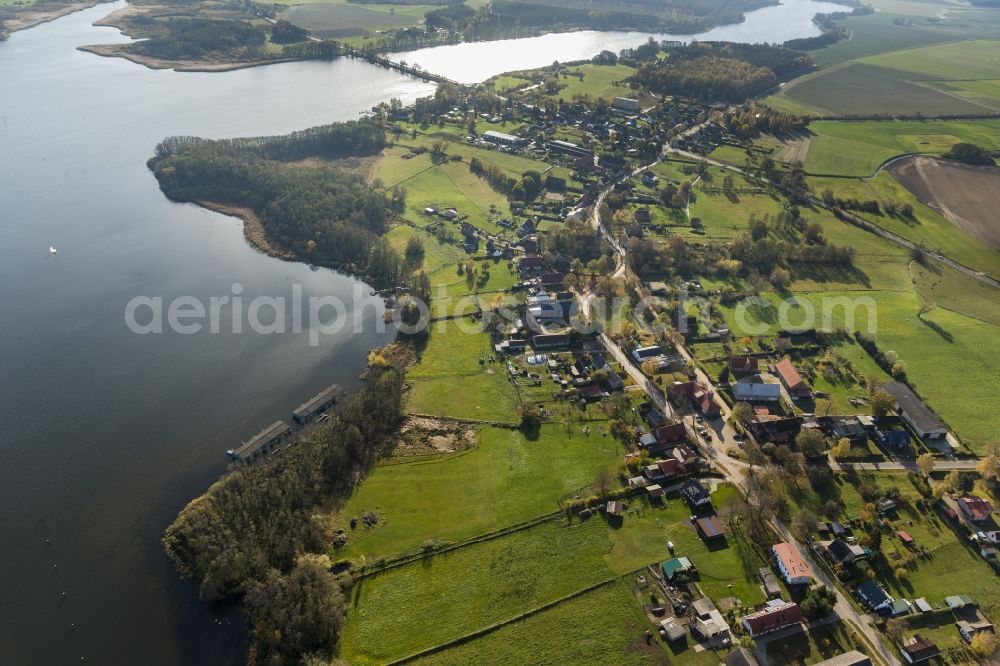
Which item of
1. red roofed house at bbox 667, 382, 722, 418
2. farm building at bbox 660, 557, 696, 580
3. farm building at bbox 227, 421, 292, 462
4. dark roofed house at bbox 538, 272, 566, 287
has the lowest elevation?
farm building at bbox 660, 557, 696, 580

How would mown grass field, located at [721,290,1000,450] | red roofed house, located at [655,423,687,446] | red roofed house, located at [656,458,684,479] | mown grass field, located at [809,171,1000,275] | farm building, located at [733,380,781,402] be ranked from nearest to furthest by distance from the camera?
red roofed house, located at [656,458,684,479], red roofed house, located at [655,423,687,446], mown grass field, located at [721,290,1000,450], farm building, located at [733,380,781,402], mown grass field, located at [809,171,1000,275]

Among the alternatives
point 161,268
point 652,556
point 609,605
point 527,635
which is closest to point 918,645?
point 652,556

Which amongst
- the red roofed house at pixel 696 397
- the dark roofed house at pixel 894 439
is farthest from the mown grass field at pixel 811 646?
the red roofed house at pixel 696 397

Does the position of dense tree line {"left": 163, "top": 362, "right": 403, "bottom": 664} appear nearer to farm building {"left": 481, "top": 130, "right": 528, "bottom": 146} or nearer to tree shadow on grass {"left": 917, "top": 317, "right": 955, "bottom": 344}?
tree shadow on grass {"left": 917, "top": 317, "right": 955, "bottom": 344}

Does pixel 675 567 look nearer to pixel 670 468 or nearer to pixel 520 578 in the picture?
pixel 670 468

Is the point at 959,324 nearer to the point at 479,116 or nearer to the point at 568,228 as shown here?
the point at 568,228

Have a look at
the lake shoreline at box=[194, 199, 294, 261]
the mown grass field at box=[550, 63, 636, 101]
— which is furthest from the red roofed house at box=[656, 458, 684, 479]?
the mown grass field at box=[550, 63, 636, 101]

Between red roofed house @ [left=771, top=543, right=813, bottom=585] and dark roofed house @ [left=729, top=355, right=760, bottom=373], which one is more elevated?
dark roofed house @ [left=729, top=355, right=760, bottom=373]
